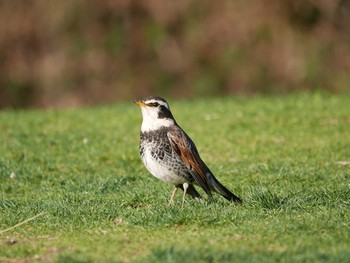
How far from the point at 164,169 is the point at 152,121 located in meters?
0.57

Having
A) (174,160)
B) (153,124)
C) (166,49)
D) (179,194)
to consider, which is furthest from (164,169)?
(166,49)

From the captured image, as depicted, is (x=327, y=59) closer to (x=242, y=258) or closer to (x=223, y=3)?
(x=223, y=3)

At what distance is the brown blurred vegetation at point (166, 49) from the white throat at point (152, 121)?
13.4 m

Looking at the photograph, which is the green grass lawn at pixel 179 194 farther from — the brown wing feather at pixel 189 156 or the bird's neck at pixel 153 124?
the bird's neck at pixel 153 124

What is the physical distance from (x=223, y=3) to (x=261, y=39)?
1.44 metres

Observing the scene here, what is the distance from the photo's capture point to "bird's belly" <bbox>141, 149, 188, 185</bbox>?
28.0 feet

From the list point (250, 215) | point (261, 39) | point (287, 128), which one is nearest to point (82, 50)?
point (261, 39)

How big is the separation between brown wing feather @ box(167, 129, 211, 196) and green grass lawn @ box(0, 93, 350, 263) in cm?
25

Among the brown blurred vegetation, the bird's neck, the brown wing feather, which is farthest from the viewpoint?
the brown blurred vegetation

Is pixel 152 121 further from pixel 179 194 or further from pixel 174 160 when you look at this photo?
pixel 179 194

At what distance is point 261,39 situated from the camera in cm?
2239

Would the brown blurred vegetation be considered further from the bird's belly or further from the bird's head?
the bird's belly

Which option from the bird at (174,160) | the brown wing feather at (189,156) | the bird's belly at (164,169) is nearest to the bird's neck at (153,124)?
the bird at (174,160)

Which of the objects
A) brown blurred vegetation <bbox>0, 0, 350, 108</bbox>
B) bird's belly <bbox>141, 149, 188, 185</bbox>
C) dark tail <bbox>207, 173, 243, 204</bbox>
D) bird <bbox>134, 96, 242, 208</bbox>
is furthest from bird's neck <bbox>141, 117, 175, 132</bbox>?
brown blurred vegetation <bbox>0, 0, 350, 108</bbox>
